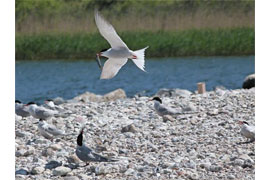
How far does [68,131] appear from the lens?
23.4 feet

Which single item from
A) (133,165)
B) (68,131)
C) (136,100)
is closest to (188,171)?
(133,165)

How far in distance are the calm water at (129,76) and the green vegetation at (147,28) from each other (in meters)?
0.31

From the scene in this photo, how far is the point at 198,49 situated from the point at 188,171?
40.2 ft

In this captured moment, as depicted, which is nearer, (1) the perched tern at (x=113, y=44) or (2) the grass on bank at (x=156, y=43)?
(1) the perched tern at (x=113, y=44)

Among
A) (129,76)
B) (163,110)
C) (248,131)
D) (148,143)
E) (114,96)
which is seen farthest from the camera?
(129,76)

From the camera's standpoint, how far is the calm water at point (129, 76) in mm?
14573

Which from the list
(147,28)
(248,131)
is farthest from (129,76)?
(248,131)

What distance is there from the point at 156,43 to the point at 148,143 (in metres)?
10.5

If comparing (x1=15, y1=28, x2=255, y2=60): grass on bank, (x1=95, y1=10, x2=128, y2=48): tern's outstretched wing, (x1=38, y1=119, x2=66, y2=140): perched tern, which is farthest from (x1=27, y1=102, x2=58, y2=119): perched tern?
(x1=15, y1=28, x2=255, y2=60): grass on bank

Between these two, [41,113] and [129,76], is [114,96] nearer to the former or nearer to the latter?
[41,113]

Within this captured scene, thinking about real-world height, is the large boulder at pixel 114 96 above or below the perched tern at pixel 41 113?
above

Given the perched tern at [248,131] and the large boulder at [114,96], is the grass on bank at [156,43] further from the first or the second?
the perched tern at [248,131]

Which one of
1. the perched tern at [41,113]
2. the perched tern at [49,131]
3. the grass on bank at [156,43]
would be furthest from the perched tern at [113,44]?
the grass on bank at [156,43]

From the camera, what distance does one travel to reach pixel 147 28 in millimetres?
17609
